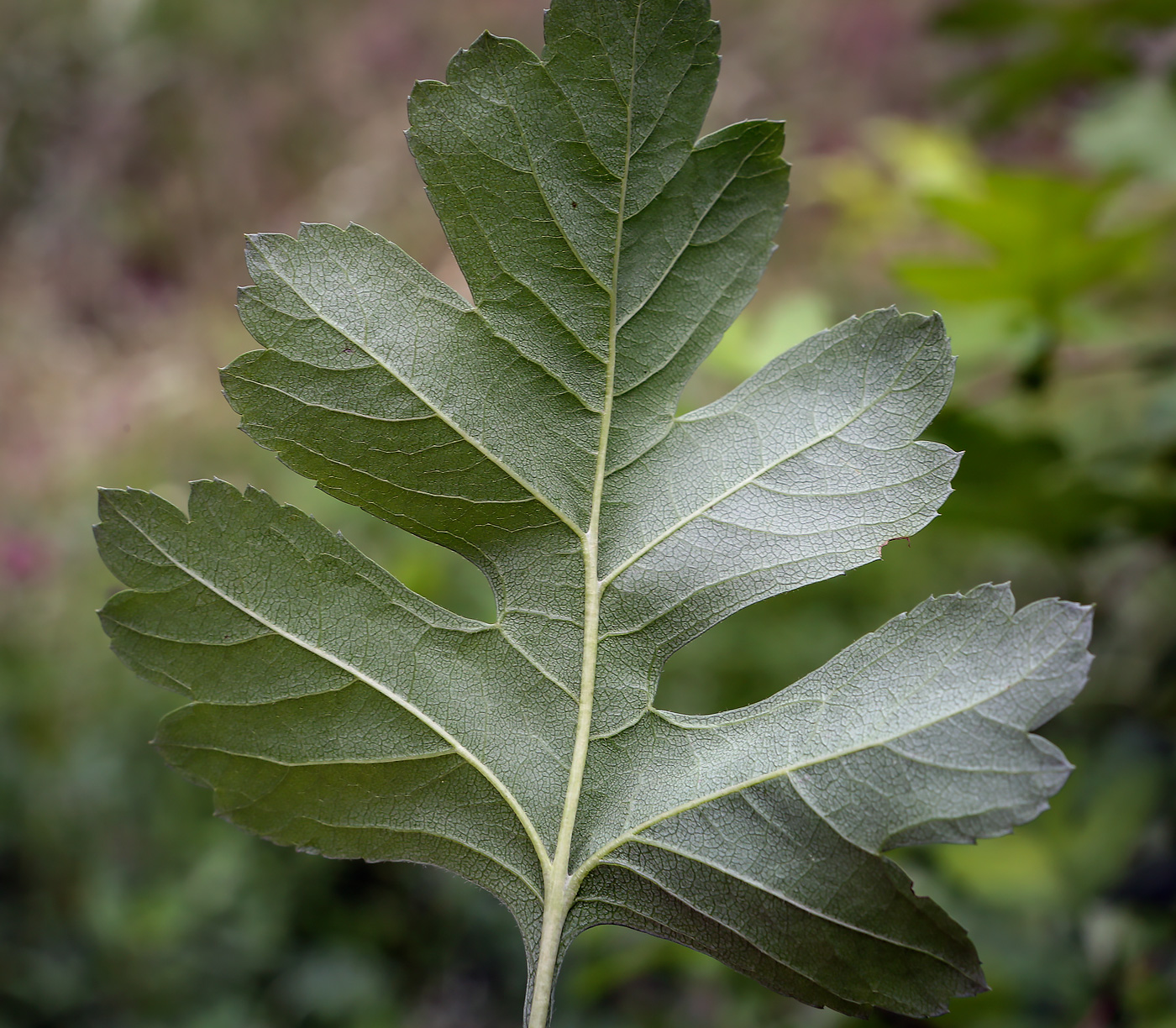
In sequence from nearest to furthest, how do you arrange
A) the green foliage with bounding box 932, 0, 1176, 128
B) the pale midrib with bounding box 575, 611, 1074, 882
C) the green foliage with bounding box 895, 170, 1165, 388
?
the pale midrib with bounding box 575, 611, 1074, 882, the green foliage with bounding box 895, 170, 1165, 388, the green foliage with bounding box 932, 0, 1176, 128

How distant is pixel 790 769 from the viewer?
1.45 feet

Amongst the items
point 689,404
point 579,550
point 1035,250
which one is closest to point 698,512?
point 579,550

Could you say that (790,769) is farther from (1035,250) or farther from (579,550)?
(1035,250)

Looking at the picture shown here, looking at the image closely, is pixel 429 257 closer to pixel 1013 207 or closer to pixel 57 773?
pixel 57 773

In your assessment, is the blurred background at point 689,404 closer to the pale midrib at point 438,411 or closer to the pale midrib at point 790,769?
the pale midrib at point 790,769

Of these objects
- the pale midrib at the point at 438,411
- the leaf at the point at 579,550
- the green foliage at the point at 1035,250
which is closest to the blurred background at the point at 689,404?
the green foliage at the point at 1035,250

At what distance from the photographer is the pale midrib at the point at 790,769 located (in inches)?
15.9

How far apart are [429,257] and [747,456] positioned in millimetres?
3947

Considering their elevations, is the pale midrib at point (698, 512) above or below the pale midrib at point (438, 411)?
below

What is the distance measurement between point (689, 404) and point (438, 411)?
1.55 m

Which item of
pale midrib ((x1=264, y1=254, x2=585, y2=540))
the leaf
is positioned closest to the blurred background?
the leaf

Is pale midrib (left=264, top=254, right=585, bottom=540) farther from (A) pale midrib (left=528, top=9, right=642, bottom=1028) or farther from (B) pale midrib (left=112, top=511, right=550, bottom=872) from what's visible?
(B) pale midrib (left=112, top=511, right=550, bottom=872)

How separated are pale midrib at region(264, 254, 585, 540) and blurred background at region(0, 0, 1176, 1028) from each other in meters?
0.48

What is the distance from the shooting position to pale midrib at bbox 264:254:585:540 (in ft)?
1.49
